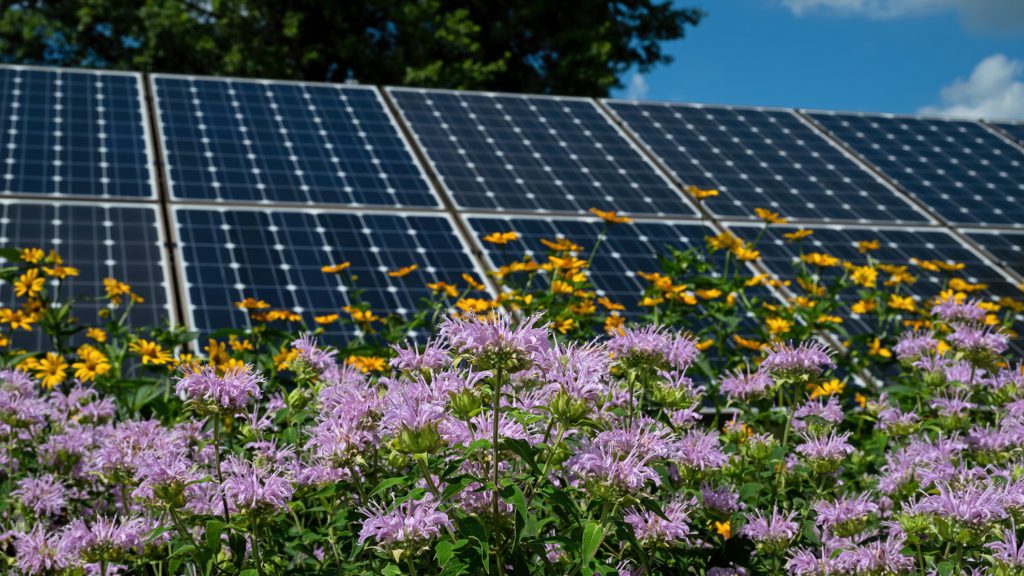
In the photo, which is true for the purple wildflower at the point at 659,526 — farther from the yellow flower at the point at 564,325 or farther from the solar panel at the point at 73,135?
the solar panel at the point at 73,135

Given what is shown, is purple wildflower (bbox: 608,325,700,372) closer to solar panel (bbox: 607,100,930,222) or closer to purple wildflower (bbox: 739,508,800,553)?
purple wildflower (bbox: 739,508,800,553)

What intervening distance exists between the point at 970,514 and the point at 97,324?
16.9 ft

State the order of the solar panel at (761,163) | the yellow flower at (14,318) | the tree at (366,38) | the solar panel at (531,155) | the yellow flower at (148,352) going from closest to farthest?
the yellow flower at (148,352)
the yellow flower at (14,318)
the solar panel at (531,155)
the solar panel at (761,163)
the tree at (366,38)

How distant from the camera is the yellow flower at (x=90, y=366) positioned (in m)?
5.26

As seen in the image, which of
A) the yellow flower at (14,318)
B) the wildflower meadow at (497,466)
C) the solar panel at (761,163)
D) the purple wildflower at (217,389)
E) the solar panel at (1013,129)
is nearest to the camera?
the wildflower meadow at (497,466)

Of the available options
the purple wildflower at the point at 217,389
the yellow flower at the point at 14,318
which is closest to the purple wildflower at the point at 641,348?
the purple wildflower at the point at 217,389

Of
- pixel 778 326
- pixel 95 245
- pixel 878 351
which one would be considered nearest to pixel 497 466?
pixel 778 326

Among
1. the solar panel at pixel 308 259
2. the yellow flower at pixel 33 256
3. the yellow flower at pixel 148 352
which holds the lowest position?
the yellow flower at pixel 33 256

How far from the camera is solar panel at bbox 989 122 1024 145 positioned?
12508mm

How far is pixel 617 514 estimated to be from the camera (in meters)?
2.75

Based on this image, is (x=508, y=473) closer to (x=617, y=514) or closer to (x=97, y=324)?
(x=617, y=514)

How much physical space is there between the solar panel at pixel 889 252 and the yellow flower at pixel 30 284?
4.64 metres

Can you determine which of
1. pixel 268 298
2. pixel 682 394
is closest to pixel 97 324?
pixel 268 298

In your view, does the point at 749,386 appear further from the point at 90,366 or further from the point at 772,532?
the point at 90,366
